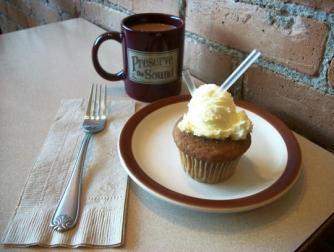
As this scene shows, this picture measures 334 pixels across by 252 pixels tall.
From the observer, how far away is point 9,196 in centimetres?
46

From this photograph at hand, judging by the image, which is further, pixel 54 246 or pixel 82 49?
pixel 82 49

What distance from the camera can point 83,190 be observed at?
0.47m

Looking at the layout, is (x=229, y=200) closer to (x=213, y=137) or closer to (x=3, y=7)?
(x=213, y=137)

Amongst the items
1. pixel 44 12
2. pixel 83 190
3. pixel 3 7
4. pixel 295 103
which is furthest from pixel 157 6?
pixel 3 7

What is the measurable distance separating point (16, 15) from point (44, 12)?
343mm

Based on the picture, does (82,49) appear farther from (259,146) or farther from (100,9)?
(259,146)

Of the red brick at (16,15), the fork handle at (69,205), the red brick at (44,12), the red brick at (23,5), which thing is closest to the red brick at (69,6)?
the red brick at (44,12)

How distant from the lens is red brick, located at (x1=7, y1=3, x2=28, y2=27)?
1587 mm

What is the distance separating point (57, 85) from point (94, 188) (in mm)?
353

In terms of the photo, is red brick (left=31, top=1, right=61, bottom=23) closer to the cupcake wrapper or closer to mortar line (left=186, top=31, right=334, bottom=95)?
mortar line (left=186, top=31, right=334, bottom=95)

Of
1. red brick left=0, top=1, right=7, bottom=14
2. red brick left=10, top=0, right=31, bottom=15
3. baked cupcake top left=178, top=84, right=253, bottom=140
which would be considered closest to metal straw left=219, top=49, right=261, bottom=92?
baked cupcake top left=178, top=84, right=253, bottom=140

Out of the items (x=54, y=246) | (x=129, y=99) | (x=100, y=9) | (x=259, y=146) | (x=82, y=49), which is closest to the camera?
(x=54, y=246)

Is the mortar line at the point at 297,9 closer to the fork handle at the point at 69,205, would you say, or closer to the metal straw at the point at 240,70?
the metal straw at the point at 240,70

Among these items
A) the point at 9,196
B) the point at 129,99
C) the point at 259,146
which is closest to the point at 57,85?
the point at 129,99
